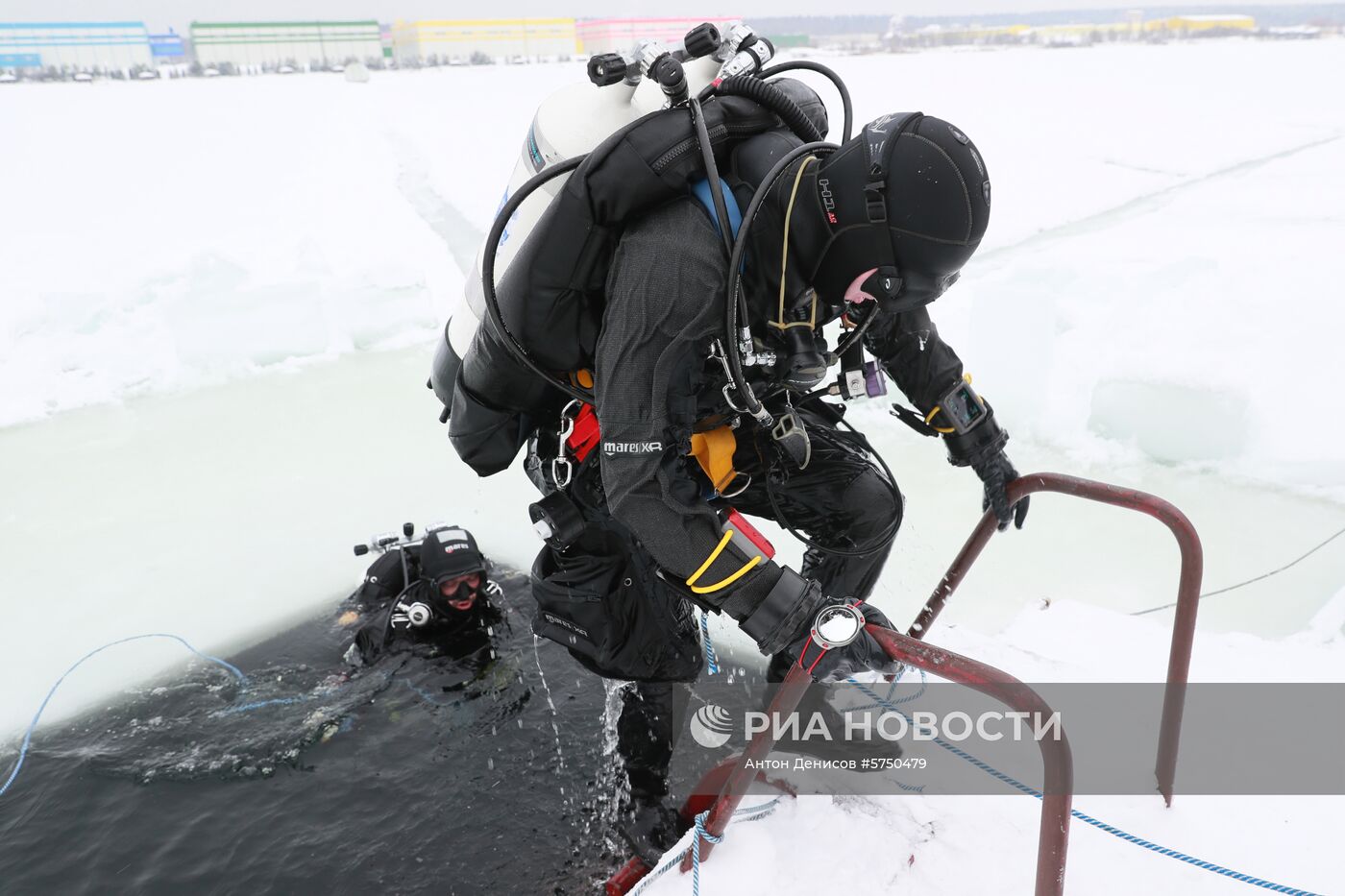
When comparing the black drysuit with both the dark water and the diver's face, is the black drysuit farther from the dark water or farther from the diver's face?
the diver's face

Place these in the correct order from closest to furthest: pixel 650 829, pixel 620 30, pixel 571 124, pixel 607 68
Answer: pixel 607 68 < pixel 571 124 < pixel 650 829 < pixel 620 30

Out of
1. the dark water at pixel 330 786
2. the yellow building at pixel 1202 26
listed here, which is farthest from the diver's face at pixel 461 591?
the yellow building at pixel 1202 26

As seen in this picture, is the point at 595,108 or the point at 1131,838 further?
the point at 595,108

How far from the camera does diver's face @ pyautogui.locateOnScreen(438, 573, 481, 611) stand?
3.50m

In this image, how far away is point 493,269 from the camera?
177 centimetres

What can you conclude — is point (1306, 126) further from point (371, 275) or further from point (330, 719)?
point (330, 719)

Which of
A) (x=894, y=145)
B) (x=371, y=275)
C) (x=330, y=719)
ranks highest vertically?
(x=894, y=145)

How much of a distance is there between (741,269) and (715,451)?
1.58 feet

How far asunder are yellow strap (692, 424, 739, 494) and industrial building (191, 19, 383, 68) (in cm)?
5671

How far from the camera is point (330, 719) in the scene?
314cm

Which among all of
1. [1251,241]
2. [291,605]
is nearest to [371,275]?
[291,605]

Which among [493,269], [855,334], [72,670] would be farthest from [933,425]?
[72,670]

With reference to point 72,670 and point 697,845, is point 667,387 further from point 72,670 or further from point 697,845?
point 72,670

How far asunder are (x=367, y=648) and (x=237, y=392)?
3.89 metres
